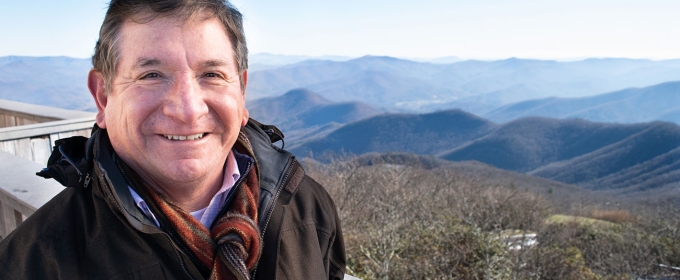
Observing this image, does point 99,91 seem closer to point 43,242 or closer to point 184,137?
point 184,137

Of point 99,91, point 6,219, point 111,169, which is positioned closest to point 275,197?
point 111,169

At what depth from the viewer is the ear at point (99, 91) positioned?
1.46 meters

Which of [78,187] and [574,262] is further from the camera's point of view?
[574,262]

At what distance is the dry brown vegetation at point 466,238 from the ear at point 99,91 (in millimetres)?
9265

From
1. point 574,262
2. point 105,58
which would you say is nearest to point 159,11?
point 105,58

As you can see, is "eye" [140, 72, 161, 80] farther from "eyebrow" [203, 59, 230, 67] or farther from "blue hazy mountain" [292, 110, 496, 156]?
"blue hazy mountain" [292, 110, 496, 156]

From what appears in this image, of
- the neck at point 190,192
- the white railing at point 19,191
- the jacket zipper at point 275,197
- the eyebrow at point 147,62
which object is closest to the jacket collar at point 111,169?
the jacket zipper at point 275,197

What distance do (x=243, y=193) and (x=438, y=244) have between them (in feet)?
43.8

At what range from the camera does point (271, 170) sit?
1.64m

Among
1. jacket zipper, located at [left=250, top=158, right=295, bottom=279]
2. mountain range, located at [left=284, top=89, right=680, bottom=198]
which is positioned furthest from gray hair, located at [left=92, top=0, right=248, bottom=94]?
mountain range, located at [left=284, top=89, right=680, bottom=198]

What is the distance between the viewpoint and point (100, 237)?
1234 mm

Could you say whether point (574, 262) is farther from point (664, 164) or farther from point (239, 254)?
point (664, 164)

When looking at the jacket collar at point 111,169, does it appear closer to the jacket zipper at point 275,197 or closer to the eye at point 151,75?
the jacket zipper at point 275,197

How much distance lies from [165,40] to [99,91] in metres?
0.31
